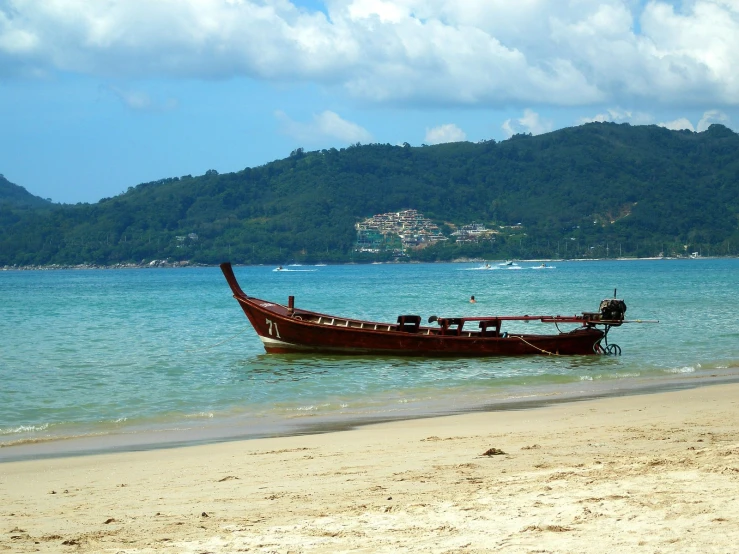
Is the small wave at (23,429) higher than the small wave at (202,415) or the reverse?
the reverse

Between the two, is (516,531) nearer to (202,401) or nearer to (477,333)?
(202,401)

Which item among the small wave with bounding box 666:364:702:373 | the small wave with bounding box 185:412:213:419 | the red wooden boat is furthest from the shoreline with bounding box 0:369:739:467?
the red wooden boat

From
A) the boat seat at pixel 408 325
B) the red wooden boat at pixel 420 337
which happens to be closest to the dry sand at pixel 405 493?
the red wooden boat at pixel 420 337

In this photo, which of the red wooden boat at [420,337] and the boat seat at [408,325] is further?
the boat seat at [408,325]

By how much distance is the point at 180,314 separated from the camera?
47344 millimetres

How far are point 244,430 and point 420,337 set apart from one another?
33.7 ft

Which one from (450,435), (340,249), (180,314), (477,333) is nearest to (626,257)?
(340,249)

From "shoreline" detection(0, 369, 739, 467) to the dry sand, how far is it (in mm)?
689

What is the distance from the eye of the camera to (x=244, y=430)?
1260 cm

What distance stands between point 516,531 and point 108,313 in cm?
4469

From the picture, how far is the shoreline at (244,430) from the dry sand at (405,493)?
2.26ft

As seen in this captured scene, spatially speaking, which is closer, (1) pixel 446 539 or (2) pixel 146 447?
(1) pixel 446 539

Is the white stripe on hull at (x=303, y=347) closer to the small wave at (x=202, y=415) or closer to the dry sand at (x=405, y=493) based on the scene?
the small wave at (x=202, y=415)

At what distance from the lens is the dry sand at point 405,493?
5809 mm
